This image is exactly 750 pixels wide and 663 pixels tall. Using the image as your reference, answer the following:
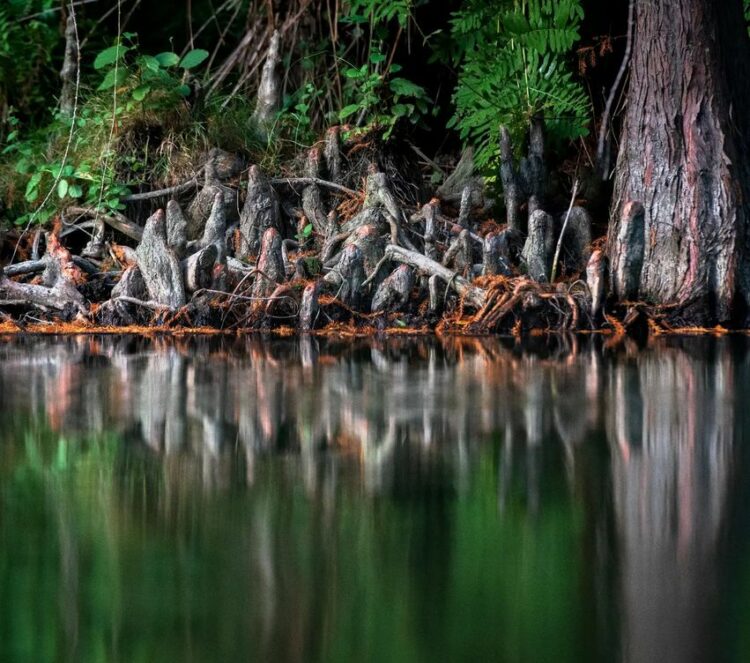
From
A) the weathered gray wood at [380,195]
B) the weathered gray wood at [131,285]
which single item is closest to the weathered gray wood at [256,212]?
the weathered gray wood at [380,195]

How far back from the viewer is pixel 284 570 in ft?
5.96

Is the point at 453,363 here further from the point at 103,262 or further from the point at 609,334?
the point at 103,262

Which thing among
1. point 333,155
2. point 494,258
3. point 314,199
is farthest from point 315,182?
point 494,258

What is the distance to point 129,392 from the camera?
3.96m

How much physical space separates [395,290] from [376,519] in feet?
14.9

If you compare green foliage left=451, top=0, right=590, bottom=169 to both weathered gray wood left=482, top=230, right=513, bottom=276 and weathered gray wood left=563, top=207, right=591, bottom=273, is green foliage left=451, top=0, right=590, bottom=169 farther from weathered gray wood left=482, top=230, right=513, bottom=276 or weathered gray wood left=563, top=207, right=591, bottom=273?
weathered gray wood left=482, top=230, right=513, bottom=276

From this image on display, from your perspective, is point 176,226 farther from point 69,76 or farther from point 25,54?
point 25,54

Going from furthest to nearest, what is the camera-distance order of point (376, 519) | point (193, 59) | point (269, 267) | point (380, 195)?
→ point (193, 59), point (380, 195), point (269, 267), point (376, 519)

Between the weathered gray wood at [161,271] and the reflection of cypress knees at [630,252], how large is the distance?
8.06ft

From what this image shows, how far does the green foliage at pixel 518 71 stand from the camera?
293 inches

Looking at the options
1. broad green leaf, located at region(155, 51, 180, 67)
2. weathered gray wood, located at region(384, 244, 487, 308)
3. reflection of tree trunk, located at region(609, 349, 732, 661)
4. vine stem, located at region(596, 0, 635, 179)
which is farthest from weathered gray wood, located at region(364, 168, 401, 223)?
reflection of tree trunk, located at region(609, 349, 732, 661)

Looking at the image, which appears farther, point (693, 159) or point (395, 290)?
point (395, 290)

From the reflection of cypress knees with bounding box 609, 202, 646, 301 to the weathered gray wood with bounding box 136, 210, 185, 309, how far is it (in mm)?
2458

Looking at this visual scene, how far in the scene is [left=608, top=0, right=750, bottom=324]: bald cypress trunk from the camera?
637 centimetres
